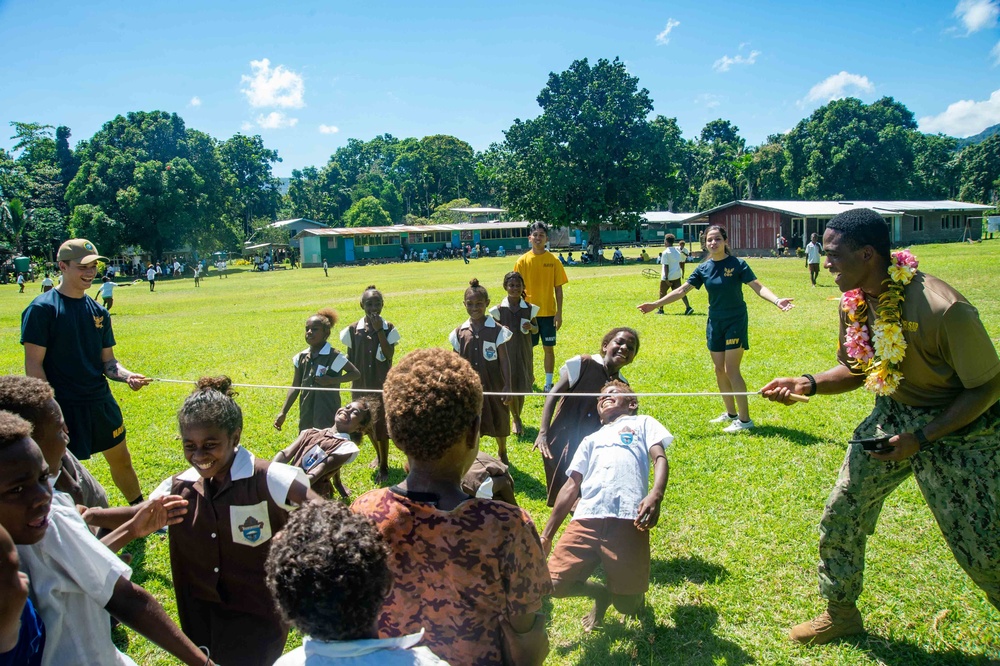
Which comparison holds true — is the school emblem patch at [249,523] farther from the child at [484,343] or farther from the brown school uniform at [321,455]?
the child at [484,343]

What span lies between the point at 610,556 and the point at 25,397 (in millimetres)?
2877

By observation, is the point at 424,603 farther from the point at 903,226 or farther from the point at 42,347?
the point at 903,226

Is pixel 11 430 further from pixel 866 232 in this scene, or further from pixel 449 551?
pixel 866 232

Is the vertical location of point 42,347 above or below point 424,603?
above

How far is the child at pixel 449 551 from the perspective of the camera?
210 cm

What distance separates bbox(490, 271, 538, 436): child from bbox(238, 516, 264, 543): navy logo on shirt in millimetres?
4293

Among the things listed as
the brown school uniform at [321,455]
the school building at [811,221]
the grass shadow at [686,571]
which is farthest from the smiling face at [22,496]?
the school building at [811,221]

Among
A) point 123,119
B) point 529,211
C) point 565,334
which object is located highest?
point 123,119

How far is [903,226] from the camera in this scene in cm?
5022

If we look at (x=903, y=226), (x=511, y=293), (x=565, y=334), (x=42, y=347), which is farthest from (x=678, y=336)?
(x=903, y=226)

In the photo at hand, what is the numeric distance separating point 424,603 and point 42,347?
166 inches

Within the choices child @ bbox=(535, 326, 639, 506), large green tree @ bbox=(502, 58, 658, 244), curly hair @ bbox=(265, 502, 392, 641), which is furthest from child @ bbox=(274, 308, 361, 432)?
large green tree @ bbox=(502, 58, 658, 244)

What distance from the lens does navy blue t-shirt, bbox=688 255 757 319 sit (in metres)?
7.38

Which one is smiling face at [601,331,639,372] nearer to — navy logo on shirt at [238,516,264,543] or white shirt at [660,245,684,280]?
navy logo on shirt at [238,516,264,543]
